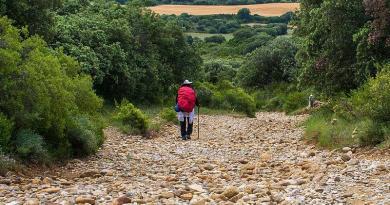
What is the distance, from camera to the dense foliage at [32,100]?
434 inches

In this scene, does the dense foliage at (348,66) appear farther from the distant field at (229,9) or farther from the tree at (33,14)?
the distant field at (229,9)

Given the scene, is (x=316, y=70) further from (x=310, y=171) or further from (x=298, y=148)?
(x=310, y=171)

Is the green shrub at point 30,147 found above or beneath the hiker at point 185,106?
above

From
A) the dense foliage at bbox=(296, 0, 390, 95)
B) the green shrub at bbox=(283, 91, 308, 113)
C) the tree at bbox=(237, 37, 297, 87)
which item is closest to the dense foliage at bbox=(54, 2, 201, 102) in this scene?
the green shrub at bbox=(283, 91, 308, 113)

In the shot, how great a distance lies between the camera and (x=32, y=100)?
11281 mm

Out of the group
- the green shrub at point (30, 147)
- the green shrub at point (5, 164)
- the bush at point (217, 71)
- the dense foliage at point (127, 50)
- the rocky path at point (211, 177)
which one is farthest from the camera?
the bush at point (217, 71)

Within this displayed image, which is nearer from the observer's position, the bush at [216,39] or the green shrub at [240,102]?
the green shrub at [240,102]

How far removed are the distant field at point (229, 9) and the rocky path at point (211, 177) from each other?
64.6m

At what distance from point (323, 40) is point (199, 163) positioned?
8.35 meters

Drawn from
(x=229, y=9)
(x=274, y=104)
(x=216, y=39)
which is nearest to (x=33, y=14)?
(x=274, y=104)

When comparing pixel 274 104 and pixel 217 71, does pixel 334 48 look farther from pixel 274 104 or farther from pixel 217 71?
pixel 217 71

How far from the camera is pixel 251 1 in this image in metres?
102

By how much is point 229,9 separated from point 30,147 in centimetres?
9839

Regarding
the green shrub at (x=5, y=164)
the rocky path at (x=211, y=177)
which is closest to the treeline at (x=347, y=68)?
the rocky path at (x=211, y=177)
